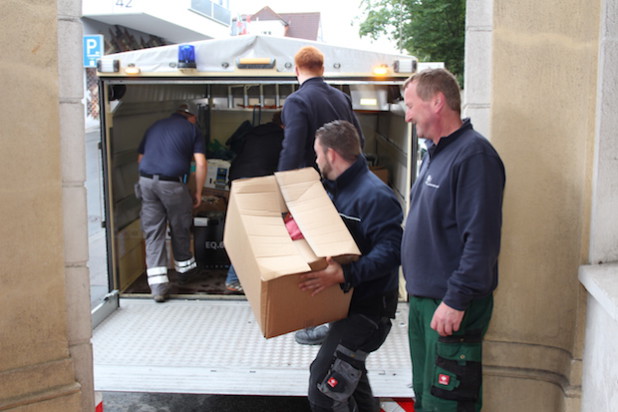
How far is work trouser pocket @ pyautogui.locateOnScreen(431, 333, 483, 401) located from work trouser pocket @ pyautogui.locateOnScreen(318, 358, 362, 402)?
1.88 ft

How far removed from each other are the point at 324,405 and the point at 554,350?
4.13ft

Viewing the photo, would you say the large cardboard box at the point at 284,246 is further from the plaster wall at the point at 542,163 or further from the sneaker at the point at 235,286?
the sneaker at the point at 235,286

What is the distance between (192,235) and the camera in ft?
24.3

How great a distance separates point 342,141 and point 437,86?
689 mm

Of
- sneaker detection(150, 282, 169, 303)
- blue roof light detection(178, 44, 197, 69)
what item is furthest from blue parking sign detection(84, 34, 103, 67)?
sneaker detection(150, 282, 169, 303)

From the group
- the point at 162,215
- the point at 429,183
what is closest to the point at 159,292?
the point at 162,215

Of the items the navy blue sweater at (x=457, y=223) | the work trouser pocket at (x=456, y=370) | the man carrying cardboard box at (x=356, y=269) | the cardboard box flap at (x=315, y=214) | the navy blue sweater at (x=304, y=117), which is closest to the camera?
the navy blue sweater at (x=457, y=223)

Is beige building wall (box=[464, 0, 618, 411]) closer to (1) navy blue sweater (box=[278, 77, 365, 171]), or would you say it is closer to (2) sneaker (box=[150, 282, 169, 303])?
(1) navy blue sweater (box=[278, 77, 365, 171])

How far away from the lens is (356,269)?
319cm

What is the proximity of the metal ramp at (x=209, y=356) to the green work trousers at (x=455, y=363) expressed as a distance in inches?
48.8

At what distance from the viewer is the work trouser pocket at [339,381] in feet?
11.0

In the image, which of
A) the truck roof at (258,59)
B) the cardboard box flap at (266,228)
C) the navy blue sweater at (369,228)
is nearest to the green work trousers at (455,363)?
the navy blue sweater at (369,228)

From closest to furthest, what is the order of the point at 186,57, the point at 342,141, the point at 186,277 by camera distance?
1. the point at 342,141
2. the point at 186,57
3. the point at 186,277

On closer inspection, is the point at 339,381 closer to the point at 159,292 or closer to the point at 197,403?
the point at 197,403
